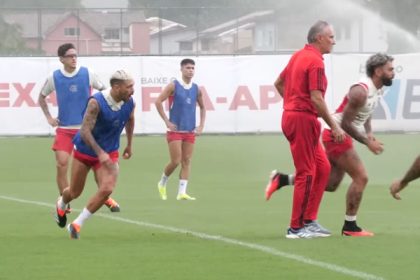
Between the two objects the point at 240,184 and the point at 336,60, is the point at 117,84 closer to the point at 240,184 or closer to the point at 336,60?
the point at 240,184

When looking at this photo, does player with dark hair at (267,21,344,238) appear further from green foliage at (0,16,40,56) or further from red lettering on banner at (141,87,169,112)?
green foliage at (0,16,40,56)

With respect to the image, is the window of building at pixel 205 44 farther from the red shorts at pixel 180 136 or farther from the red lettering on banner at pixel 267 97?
the red shorts at pixel 180 136

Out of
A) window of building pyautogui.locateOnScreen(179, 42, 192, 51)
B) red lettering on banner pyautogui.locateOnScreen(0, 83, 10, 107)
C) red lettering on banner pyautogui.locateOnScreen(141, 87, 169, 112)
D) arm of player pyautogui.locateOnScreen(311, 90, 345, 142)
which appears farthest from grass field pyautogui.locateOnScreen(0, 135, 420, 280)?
window of building pyautogui.locateOnScreen(179, 42, 192, 51)

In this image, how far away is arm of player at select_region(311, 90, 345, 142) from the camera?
43.1 ft

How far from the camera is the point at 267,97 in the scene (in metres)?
38.2

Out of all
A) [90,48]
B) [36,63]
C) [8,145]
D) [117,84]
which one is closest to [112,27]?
[90,48]

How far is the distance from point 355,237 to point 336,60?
1016 inches

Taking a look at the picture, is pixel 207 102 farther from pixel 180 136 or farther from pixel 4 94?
pixel 180 136

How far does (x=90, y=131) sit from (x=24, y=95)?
24437mm

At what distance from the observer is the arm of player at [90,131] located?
44.8ft

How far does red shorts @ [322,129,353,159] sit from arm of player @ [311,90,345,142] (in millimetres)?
651

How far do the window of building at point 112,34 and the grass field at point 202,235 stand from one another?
1150 inches

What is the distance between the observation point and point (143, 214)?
17281 millimetres

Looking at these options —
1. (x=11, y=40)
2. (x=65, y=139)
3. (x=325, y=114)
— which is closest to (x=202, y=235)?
(x=325, y=114)
